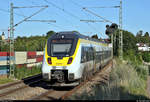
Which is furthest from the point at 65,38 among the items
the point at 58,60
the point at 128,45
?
the point at 128,45

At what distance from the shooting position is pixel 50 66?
1203cm

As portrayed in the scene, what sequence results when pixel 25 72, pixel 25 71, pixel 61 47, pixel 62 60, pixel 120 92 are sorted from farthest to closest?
pixel 25 71 → pixel 25 72 → pixel 61 47 → pixel 62 60 → pixel 120 92

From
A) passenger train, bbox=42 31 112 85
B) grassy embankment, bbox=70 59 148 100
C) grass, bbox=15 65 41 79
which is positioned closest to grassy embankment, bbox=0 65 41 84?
grass, bbox=15 65 41 79

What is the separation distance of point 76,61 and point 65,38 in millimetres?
1585

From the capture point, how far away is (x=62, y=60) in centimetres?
1195

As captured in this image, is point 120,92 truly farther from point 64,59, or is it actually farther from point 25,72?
point 25,72

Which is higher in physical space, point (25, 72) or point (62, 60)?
point (62, 60)

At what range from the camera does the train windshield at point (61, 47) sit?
40.5 ft

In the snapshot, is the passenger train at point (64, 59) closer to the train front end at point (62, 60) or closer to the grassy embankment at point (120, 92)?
the train front end at point (62, 60)

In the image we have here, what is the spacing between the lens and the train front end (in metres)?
11.8

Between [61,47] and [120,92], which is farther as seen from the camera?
[61,47]

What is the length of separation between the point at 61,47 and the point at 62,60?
90 cm

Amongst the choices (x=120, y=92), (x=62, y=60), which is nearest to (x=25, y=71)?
(x=62, y=60)

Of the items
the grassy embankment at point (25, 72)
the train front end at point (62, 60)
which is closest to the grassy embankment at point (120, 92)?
the train front end at point (62, 60)
